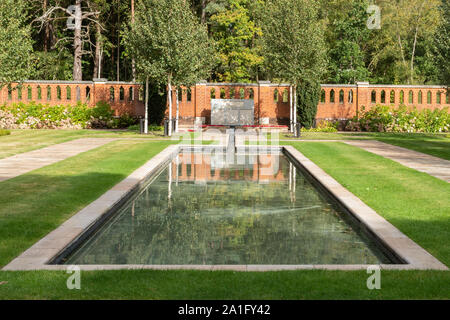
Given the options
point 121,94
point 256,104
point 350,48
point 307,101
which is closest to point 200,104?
point 256,104

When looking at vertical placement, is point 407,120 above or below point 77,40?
below

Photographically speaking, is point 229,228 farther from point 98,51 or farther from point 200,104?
point 98,51

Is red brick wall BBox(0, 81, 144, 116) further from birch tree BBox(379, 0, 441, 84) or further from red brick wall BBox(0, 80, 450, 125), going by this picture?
birch tree BBox(379, 0, 441, 84)

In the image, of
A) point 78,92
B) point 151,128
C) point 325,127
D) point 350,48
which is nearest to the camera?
point 151,128

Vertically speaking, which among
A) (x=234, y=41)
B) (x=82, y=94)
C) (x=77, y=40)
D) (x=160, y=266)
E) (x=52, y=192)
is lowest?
(x=160, y=266)

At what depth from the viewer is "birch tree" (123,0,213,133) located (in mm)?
27219

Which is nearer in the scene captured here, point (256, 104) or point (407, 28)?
point (256, 104)

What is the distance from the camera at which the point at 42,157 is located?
18.7 metres

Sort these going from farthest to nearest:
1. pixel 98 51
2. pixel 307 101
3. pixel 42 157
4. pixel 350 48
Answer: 1. pixel 350 48
2. pixel 98 51
3. pixel 307 101
4. pixel 42 157

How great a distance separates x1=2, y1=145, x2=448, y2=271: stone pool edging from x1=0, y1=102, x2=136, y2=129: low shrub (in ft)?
70.1

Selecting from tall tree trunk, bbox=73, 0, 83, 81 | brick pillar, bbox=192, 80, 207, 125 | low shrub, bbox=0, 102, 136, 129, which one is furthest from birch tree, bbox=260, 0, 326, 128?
tall tree trunk, bbox=73, 0, 83, 81

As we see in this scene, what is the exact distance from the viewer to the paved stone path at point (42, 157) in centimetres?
1549

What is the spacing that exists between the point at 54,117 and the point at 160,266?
96.9ft
